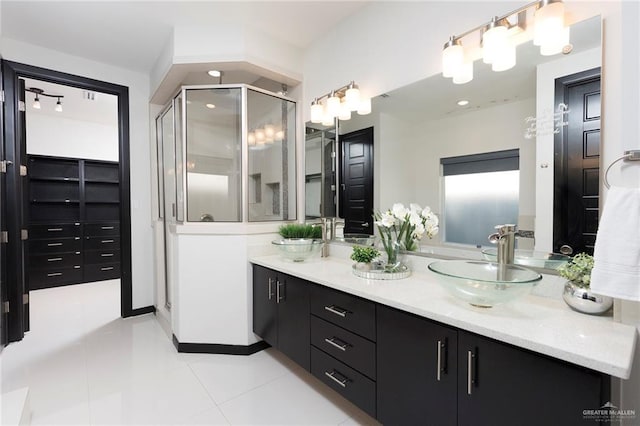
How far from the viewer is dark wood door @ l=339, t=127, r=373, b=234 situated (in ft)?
7.29

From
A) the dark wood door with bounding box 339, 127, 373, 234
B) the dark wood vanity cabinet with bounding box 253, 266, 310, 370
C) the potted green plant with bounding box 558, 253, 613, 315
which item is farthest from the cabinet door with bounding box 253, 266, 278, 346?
the potted green plant with bounding box 558, 253, 613, 315

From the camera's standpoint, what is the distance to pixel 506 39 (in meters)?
1.47

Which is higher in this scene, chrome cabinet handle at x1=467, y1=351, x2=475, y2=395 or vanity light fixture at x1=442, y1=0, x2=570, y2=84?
vanity light fixture at x1=442, y1=0, x2=570, y2=84

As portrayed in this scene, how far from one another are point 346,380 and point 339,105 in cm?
193

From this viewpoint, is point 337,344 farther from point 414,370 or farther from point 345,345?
point 414,370

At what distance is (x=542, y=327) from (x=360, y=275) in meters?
0.95

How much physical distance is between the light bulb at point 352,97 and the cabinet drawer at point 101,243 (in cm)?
481

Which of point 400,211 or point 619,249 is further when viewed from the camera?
point 400,211

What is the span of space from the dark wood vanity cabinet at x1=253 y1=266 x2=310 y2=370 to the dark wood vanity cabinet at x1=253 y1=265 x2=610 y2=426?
0.04ft

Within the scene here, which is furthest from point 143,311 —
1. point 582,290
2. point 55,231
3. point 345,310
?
point 582,290

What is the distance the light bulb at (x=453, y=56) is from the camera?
63.6 inches

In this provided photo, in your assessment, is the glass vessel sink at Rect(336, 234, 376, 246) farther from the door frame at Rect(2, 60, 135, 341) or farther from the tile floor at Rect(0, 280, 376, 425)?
the door frame at Rect(2, 60, 135, 341)

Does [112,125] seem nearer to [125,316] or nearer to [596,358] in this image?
[125,316]

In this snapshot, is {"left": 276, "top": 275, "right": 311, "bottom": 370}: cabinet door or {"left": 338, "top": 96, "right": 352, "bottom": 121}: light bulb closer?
{"left": 276, "top": 275, "right": 311, "bottom": 370}: cabinet door
